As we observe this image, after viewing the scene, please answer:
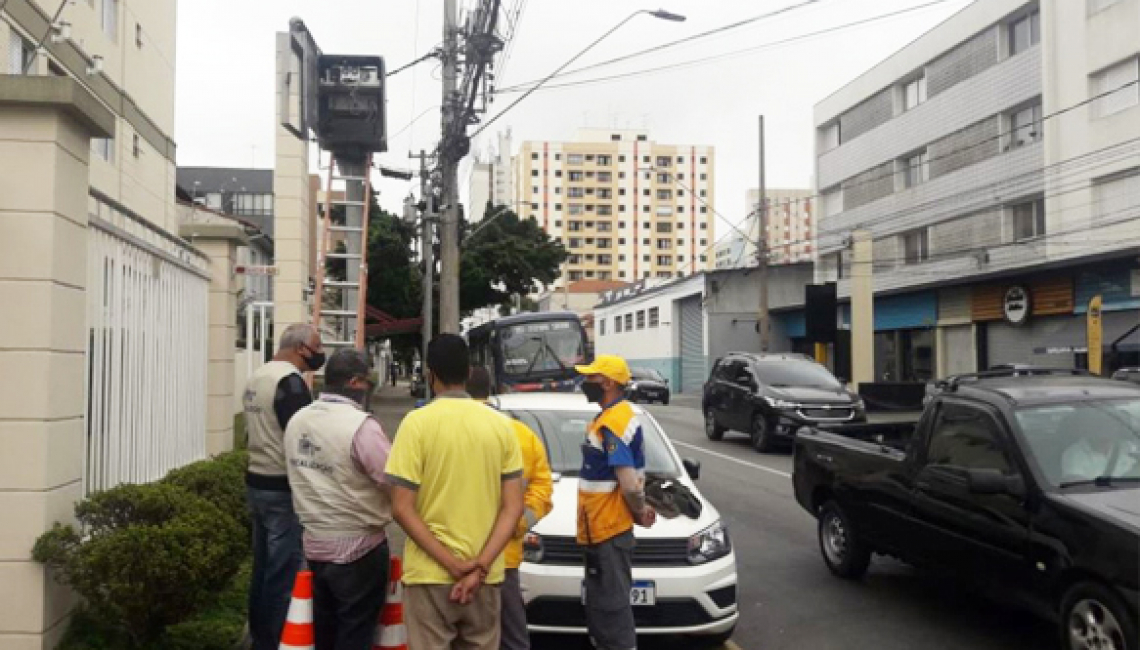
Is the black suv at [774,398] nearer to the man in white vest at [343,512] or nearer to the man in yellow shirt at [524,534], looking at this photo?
the man in yellow shirt at [524,534]

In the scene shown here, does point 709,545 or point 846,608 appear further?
point 846,608

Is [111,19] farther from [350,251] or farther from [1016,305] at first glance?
[1016,305]

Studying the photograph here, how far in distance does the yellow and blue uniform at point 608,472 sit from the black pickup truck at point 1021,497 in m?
2.26

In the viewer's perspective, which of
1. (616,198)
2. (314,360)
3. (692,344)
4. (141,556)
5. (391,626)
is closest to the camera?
(391,626)

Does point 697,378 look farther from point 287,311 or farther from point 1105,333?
point 287,311

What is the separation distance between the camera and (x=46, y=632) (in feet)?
15.9

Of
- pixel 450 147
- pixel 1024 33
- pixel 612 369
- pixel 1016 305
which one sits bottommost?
pixel 612 369

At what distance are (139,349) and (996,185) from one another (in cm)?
3162

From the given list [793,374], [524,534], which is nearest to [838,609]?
[524,534]

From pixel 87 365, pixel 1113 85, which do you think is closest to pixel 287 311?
pixel 87 365

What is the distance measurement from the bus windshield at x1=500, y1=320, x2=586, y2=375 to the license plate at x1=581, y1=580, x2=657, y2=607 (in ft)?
61.4

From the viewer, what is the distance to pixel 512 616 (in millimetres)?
4371

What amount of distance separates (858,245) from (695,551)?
94.7 feet

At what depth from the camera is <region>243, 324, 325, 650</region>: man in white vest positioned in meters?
5.11
